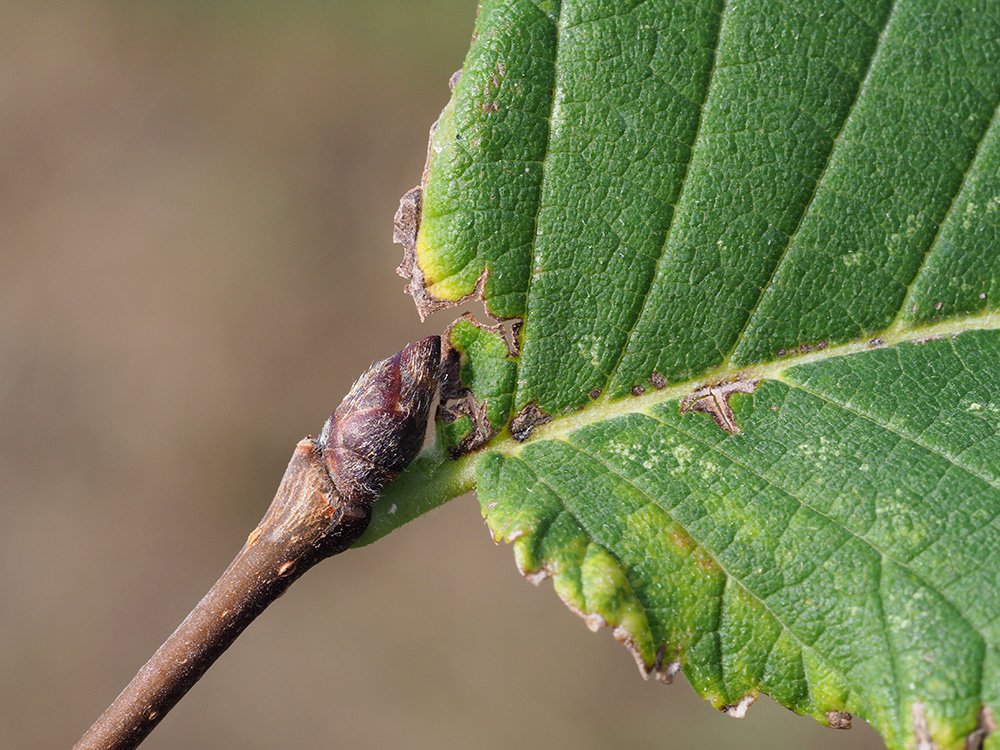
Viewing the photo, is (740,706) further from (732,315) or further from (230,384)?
(230,384)

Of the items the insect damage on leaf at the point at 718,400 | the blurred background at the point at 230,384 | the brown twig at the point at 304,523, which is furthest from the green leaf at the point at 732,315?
the blurred background at the point at 230,384

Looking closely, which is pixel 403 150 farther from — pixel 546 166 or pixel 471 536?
pixel 546 166

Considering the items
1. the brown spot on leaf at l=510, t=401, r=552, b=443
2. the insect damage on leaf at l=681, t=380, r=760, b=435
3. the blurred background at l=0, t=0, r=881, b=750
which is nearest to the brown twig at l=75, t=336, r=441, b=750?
the brown spot on leaf at l=510, t=401, r=552, b=443

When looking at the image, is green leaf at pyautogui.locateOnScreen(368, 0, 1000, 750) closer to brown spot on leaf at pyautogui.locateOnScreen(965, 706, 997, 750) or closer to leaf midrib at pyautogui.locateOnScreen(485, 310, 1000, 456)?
leaf midrib at pyautogui.locateOnScreen(485, 310, 1000, 456)

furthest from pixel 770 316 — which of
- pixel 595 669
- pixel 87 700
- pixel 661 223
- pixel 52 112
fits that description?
pixel 52 112

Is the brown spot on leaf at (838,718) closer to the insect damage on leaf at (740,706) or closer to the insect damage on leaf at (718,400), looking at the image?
the insect damage on leaf at (740,706)
